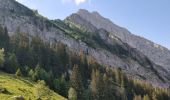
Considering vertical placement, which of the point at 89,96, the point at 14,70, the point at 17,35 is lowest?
the point at 89,96

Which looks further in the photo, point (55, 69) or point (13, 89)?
point (55, 69)

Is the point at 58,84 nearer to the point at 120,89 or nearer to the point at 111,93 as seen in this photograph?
the point at 111,93

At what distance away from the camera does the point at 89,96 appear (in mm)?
146625

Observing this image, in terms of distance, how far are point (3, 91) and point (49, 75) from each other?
52.2 meters

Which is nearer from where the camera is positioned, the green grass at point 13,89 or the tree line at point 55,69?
the green grass at point 13,89

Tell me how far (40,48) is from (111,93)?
4368cm

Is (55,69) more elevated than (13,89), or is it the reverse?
(55,69)

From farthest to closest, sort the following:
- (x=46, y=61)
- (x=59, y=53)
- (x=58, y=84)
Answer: (x=59, y=53) → (x=46, y=61) → (x=58, y=84)

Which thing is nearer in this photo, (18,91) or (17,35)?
(18,91)

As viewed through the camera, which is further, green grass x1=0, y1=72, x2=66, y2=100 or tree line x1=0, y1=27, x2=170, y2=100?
tree line x1=0, y1=27, x2=170, y2=100

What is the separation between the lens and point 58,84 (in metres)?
→ 141

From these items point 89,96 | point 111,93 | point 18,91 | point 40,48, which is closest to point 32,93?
point 18,91

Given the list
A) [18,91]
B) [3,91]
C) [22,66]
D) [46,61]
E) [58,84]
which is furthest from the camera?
[46,61]

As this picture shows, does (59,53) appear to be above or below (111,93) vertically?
above
